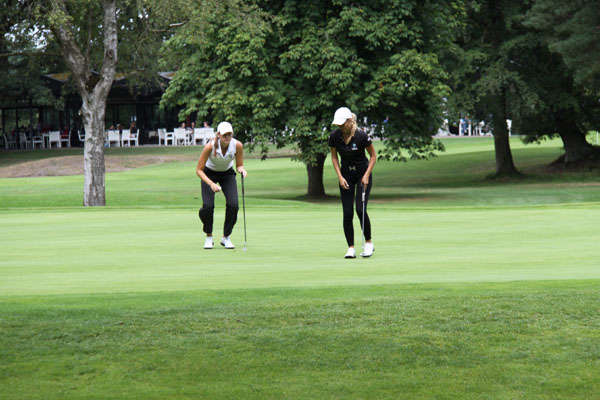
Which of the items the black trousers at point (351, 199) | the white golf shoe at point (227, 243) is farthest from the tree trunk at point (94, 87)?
the black trousers at point (351, 199)

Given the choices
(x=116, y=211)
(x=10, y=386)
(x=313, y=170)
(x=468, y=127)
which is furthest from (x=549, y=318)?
(x=468, y=127)

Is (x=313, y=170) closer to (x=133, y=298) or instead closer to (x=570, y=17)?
(x=570, y=17)

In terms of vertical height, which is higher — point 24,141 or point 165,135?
point 165,135

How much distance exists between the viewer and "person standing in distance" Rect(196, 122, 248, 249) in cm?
1336

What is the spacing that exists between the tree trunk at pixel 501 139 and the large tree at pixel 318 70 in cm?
860

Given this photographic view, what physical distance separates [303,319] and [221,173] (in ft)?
24.1

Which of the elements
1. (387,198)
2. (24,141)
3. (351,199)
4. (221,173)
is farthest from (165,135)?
(351,199)

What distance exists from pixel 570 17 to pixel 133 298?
114 feet

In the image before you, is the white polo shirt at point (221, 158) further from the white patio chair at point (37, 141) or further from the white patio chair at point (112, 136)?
the white patio chair at point (37, 141)

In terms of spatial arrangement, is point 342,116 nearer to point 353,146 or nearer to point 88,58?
point 353,146

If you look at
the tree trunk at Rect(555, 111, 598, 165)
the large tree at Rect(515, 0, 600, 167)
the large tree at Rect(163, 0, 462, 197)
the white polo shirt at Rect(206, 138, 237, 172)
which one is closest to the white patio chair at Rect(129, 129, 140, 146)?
the large tree at Rect(515, 0, 600, 167)

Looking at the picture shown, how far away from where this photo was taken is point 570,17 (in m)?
38.7

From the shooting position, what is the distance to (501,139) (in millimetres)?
46688

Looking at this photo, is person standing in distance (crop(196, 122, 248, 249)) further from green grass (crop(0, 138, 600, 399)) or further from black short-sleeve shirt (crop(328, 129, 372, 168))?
black short-sleeve shirt (crop(328, 129, 372, 168))
